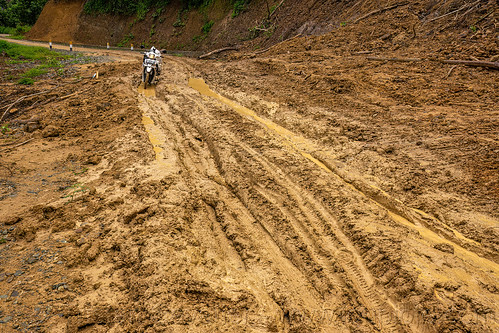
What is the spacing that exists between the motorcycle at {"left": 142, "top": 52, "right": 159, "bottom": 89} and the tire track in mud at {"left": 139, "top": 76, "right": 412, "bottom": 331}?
25.6 ft

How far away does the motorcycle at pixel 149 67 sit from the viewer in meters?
10.5

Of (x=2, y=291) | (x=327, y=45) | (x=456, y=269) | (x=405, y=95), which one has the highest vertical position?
(x=327, y=45)

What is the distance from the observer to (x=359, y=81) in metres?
8.77

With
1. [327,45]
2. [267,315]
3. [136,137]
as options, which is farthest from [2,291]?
[327,45]

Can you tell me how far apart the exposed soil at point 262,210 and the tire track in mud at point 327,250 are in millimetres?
23

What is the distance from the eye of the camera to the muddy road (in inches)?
112

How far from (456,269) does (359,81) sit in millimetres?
6748

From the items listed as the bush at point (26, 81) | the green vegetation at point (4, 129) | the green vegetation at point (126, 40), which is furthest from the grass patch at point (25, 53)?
the green vegetation at point (126, 40)

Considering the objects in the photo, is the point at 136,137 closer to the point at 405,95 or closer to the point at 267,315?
the point at 267,315

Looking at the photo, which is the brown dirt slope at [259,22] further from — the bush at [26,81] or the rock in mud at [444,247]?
the bush at [26,81]

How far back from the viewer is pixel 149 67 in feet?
34.1

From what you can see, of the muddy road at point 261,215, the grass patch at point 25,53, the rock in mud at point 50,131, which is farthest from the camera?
the grass patch at point 25,53

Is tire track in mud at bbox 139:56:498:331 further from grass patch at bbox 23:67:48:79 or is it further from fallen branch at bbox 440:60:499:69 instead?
grass patch at bbox 23:67:48:79

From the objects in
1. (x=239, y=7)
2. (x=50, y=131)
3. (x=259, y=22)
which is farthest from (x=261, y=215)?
(x=239, y=7)
